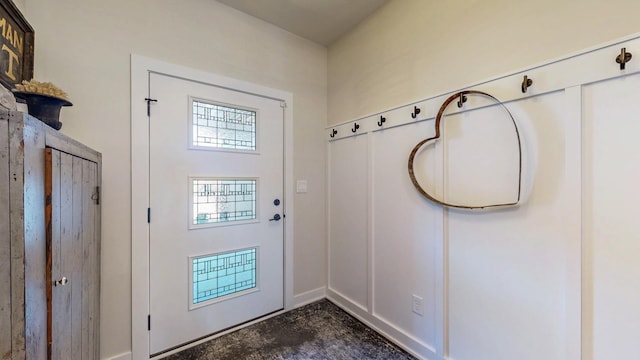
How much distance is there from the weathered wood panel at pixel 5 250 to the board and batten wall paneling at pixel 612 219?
1.99m

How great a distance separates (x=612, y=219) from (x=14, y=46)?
283 cm

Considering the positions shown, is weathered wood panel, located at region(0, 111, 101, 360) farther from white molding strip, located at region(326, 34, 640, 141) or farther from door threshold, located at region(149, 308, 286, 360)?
white molding strip, located at region(326, 34, 640, 141)

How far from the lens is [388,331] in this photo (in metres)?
1.98

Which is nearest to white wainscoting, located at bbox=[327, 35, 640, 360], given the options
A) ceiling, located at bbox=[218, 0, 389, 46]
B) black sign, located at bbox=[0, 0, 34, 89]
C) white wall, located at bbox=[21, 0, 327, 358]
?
ceiling, located at bbox=[218, 0, 389, 46]

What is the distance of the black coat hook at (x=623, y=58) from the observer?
3.33ft

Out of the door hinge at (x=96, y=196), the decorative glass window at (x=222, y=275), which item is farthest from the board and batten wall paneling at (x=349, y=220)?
the door hinge at (x=96, y=196)

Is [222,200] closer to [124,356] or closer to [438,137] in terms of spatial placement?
[124,356]

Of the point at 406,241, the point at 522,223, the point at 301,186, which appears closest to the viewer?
the point at 522,223

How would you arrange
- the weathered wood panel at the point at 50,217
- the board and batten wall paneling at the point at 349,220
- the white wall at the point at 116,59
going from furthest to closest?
the board and batten wall paneling at the point at 349,220 < the white wall at the point at 116,59 < the weathered wood panel at the point at 50,217

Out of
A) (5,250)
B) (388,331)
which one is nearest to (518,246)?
(388,331)

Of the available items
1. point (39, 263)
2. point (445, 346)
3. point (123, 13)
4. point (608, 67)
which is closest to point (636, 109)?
point (608, 67)

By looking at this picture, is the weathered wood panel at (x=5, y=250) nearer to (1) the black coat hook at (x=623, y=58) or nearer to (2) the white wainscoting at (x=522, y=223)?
(2) the white wainscoting at (x=522, y=223)

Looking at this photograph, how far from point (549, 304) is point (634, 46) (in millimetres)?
1156

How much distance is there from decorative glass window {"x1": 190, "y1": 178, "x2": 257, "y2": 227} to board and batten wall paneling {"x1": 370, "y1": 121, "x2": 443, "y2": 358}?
105 cm
